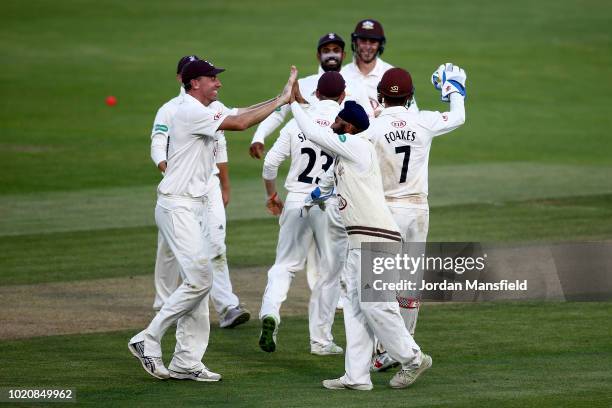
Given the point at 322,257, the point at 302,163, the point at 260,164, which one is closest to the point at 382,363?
the point at 322,257

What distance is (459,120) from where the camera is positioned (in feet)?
35.0

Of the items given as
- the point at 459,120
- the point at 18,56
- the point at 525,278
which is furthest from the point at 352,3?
the point at 459,120

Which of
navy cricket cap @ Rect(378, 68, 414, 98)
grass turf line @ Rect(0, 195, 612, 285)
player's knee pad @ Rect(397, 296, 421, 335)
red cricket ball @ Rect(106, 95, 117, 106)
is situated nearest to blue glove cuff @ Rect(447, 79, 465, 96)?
navy cricket cap @ Rect(378, 68, 414, 98)

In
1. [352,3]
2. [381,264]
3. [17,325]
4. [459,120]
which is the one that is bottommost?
[17,325]

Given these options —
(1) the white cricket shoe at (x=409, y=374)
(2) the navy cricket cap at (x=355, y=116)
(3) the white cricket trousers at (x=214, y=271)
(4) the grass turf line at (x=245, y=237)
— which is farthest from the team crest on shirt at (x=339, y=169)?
(4) the grass turf line at (x=245, y=237)

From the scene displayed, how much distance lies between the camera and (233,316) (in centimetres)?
1258

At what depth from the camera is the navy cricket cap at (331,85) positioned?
10.9 m

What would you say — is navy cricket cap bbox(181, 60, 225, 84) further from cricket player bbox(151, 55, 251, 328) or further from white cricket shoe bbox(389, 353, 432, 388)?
white cricket shoe bbox(389, 353, 432, 388)

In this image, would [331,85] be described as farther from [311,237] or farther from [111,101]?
[111,101]

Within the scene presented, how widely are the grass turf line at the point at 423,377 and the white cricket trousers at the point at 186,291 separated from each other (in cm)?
28

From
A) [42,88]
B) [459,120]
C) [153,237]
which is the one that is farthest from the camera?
[42,88]

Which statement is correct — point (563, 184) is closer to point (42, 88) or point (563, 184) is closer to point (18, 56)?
point (42, 88)

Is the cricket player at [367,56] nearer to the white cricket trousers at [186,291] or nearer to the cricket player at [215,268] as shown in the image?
the cricket player at [215,268]

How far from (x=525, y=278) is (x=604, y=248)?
1528mm
